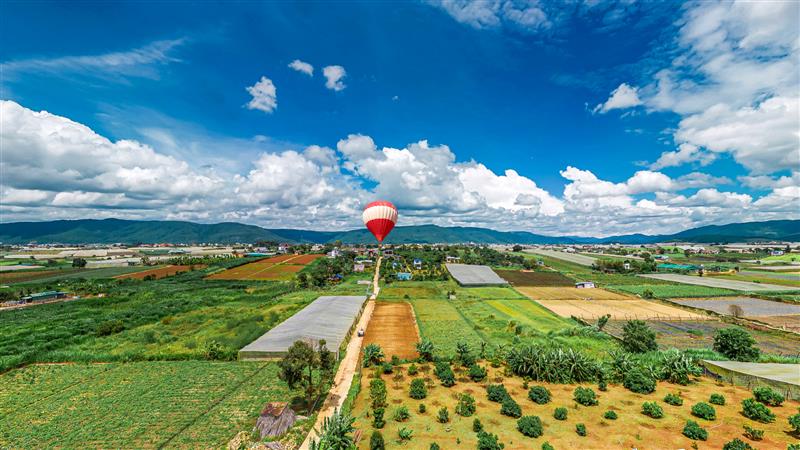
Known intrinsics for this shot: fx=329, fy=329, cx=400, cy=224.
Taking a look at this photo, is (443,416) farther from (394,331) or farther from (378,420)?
(394,331)

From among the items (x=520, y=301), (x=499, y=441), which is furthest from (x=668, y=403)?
(x=520, y=301)

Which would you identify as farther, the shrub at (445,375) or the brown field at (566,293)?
the brown field at (566,293)

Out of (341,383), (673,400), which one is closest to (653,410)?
(673,400)

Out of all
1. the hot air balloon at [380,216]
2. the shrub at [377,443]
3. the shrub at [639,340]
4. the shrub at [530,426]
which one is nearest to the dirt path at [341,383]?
the shrub at [377,443]

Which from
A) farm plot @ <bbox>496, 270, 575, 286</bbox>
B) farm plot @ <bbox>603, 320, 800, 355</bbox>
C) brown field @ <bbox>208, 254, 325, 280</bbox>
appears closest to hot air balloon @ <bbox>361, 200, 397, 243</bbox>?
farm plot @ <bbox>603, 320, 800, 355</bbox>

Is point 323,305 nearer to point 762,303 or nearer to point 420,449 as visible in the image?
point 420,449

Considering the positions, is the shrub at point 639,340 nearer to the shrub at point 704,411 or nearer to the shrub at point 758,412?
the shrub at point 758,412

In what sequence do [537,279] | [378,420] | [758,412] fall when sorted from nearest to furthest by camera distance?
[378,420] → [758,412] → [537,279]

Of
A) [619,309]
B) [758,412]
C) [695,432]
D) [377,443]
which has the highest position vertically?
[377,443]
